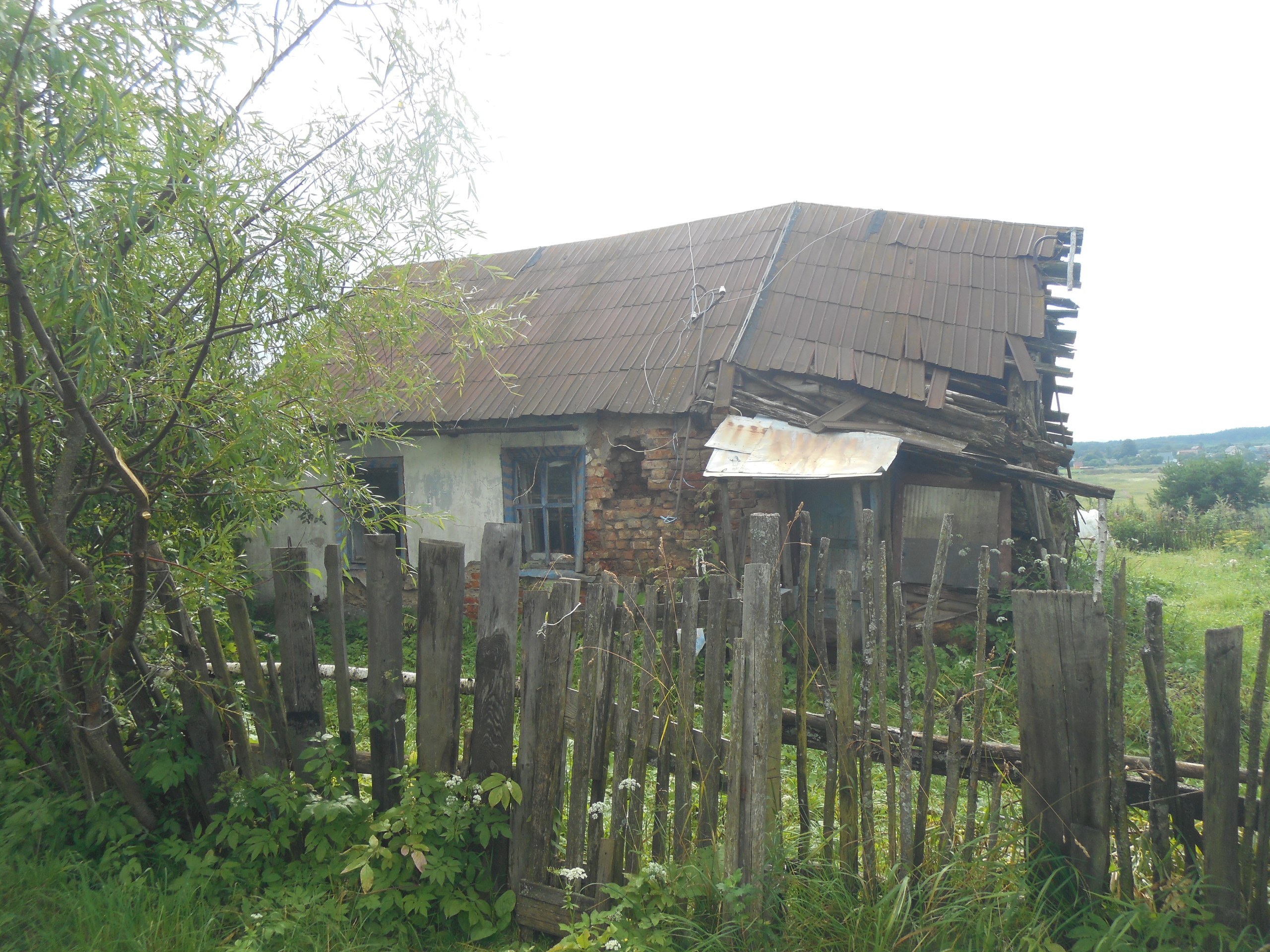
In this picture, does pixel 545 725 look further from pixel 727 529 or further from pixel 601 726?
pixel 727 529

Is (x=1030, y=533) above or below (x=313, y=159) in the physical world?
below

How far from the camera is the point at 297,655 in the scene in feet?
10.0

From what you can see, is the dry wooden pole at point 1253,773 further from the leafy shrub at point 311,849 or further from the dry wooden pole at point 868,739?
the leafy shrub at point 311,849

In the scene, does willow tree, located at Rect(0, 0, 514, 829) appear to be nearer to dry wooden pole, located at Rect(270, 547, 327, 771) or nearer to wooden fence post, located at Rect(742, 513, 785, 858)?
dry wooden pole, located at Rect(270, 547, 327, 771)

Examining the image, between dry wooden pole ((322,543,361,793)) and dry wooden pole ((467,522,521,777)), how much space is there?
304 millimetres

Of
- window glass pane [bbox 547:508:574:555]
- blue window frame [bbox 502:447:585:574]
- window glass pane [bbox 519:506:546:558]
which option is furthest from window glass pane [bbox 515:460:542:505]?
window glass pane [bbox 547:508:574:555]

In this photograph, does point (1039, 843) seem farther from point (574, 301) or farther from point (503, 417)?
point (574, 301)

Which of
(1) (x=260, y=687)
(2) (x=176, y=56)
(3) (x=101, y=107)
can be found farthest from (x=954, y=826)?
(2) (x=176, y=56)

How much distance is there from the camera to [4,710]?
10.5ft

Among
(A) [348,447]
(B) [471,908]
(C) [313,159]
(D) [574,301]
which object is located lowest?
(B) [471,908]

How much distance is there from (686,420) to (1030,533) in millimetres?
3609

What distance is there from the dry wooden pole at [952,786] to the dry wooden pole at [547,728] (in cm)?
130

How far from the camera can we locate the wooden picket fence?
216cm

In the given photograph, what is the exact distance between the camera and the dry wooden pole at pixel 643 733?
261 cm
